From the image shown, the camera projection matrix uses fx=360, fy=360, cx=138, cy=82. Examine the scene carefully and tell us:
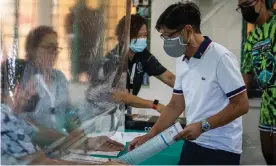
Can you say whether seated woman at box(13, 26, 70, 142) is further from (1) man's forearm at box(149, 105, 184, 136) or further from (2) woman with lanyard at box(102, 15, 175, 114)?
(2) woman with lanyard at box(102, 15, 175, 114)

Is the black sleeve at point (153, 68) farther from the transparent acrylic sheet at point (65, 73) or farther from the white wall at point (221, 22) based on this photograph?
the transparent acrylic sheet at point (65, 73)

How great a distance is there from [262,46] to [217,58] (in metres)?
0.46

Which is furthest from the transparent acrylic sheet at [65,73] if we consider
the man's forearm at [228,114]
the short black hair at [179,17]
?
the man's forearm at [228,114]

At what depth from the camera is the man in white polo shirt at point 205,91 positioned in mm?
1203

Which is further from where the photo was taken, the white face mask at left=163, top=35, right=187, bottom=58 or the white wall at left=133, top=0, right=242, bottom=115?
the white wall at left=133, top=0, right=242, bottom=115

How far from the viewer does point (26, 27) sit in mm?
944

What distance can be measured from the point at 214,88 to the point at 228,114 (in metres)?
0.11

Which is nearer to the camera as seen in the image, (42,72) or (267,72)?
(42,72)

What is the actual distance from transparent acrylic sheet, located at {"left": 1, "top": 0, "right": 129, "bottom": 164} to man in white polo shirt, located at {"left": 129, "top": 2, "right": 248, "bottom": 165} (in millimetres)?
204

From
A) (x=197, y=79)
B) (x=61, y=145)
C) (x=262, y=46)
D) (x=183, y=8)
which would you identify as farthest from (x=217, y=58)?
(x=61, y=145)

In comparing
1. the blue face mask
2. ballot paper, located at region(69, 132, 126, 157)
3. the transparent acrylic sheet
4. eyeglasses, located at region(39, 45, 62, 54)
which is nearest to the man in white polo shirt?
ballot paper, located at region(69, 132, 126, 157)

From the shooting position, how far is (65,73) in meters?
1.05

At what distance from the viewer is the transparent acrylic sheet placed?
0.93 m

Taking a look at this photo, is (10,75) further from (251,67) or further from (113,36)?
(251,67)
